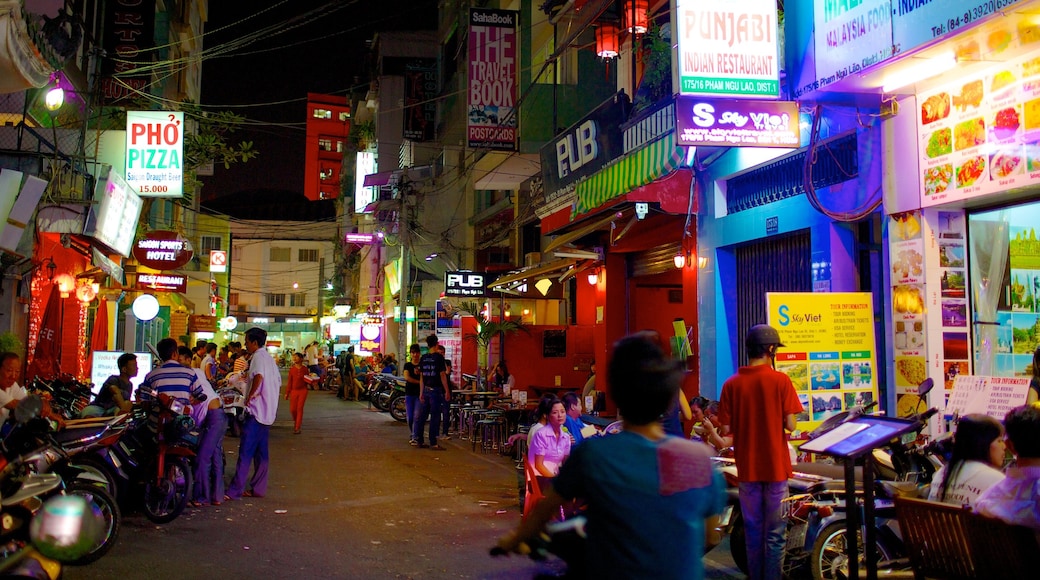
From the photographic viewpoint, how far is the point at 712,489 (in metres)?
3.19

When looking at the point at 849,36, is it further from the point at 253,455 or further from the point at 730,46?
the point at 253,455

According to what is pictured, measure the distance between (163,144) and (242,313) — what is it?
62.4 m

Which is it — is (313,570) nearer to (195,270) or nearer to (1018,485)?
(1018,485)

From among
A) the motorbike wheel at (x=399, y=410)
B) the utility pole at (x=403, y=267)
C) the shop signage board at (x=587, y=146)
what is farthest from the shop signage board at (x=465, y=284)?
the shop signage board at (x=587, y=146)

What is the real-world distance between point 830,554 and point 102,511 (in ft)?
20.1

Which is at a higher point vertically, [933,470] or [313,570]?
[933,470]

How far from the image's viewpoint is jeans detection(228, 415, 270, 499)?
10734 millimetres

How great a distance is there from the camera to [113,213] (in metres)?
15.3

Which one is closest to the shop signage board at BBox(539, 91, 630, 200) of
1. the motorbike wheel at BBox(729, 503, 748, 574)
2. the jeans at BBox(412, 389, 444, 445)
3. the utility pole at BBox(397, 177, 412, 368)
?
the jeans at BBox(412, 389, 444, 445)

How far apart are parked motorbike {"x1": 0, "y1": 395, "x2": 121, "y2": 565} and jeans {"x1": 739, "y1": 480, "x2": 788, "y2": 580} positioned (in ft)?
14.1

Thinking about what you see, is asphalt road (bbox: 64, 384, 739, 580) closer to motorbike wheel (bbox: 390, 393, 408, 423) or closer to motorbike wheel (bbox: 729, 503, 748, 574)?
motorbike wheel (bbox: 729, 503, 748, 574)

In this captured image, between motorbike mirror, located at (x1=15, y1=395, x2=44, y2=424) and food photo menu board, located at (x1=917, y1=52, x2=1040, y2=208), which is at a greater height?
food photo menu board, located at (x1=917, y1=52, x2=1040, y2=208)

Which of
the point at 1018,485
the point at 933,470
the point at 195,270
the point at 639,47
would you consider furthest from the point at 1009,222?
the point at 195,270

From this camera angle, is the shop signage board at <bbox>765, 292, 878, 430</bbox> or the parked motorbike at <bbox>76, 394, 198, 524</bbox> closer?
the shop signage board at <bbox>765, 292, 878, 430</bbox>
